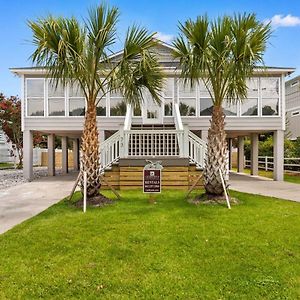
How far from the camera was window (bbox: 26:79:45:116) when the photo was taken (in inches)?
607

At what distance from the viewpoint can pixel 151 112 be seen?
1602cm

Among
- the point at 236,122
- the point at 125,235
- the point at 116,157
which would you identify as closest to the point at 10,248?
the point at 125,235

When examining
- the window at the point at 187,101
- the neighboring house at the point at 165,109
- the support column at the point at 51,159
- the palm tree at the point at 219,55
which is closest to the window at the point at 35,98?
the neighboring house at the point at 165,109

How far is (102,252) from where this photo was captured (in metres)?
4.75

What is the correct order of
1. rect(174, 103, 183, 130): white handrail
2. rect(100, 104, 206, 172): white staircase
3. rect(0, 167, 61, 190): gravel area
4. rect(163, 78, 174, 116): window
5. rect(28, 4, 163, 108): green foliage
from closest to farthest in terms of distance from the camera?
rect(28, 4, 163, 108): green foliage, rect(100, 104, 206, 172): white staircase, rect(174, 103, 183, 130): white handrail, rect(0, 167, 61, 190): gravel area, rect(163, 78, 174, 116): window

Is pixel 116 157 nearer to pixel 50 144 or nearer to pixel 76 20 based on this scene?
pixel 76 20

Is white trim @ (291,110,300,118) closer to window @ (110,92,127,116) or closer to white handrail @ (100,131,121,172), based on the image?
window @ (110,92,127,116)

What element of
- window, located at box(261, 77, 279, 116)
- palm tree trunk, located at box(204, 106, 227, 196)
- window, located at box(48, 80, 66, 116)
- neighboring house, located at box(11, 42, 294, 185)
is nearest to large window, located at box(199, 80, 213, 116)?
neighboring house, located at box(11, 42, 294, 185)

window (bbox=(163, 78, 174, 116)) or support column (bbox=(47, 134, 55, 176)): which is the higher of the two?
window (bbox=(163, 78, 174, 116))

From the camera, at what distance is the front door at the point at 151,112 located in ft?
51.6

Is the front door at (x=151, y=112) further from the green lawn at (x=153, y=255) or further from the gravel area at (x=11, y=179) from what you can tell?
the green lawn at (x=153, y=255)

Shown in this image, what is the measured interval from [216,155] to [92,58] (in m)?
3.81

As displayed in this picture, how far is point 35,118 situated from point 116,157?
527cm

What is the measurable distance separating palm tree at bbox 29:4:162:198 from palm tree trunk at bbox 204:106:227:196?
1.69 m
